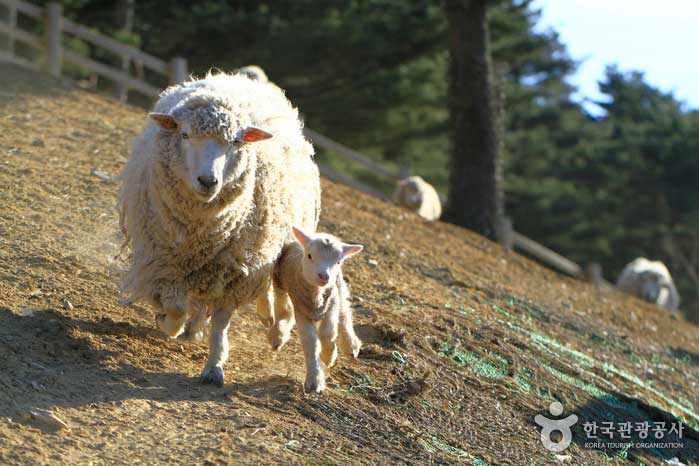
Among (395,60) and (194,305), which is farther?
(395,60)

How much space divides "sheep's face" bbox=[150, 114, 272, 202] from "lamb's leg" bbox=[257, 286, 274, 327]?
43.1 inches

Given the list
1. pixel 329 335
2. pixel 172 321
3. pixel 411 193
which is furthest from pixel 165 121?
pixel 411 193

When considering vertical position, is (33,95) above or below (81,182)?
above

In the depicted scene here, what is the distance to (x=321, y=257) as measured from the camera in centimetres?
581

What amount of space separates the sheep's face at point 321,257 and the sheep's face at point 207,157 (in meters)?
0.59

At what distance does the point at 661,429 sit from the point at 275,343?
10.7 ft

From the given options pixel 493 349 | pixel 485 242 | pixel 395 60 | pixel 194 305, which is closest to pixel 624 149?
pixel 395 60

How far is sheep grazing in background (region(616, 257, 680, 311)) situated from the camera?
1769 centimetres

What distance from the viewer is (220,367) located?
5.84m

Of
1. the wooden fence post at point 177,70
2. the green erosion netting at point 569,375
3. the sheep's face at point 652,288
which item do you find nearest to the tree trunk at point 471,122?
the wooden fence post at point 177,70

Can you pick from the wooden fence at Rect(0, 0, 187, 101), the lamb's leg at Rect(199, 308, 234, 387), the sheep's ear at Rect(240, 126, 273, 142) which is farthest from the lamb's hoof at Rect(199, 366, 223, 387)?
the wooden fence at Rect(0, 0, 187, 101)

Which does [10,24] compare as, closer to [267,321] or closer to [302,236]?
[267,321]

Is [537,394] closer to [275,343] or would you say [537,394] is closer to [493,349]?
[493,349]

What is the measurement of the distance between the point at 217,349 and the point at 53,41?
994cm
